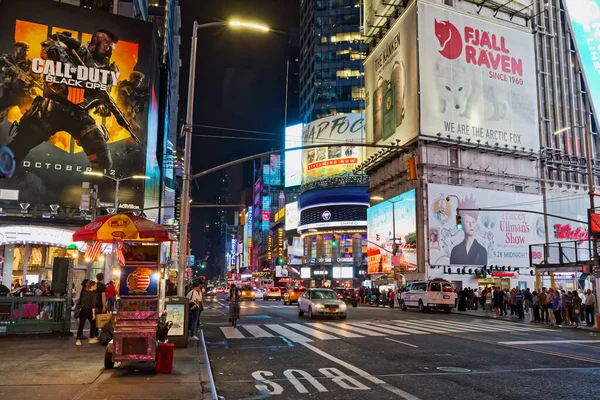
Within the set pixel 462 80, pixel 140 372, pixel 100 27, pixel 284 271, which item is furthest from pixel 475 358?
pixel 284 271

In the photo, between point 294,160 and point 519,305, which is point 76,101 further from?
point 294,160

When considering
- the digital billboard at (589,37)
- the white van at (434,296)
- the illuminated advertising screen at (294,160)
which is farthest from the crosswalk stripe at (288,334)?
the illuminated advertising screen at (294,160)

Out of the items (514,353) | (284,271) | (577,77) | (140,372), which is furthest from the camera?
(284,271)

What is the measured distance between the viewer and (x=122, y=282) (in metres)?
10.3

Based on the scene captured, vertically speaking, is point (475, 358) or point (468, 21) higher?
point (468, 21)

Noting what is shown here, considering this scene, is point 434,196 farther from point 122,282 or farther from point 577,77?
point 122,282

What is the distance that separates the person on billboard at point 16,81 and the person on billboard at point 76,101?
88cm

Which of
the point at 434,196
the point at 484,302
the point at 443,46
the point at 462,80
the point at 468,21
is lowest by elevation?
the point at 484,302

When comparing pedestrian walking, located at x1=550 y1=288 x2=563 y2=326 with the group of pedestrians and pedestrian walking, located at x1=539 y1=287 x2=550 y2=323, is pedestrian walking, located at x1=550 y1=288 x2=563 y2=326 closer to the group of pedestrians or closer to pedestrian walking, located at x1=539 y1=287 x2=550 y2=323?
the group of pedestrians

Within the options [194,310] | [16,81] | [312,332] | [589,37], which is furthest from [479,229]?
[16,81]

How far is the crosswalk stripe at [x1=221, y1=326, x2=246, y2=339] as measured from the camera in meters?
17.6

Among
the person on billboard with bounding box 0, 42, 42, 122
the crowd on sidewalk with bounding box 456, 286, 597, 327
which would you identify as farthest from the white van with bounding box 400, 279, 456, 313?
the person on billboard with bounding box 0, 42, 42, 122

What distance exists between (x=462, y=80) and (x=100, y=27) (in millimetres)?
37786

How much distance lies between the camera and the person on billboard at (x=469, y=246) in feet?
166
